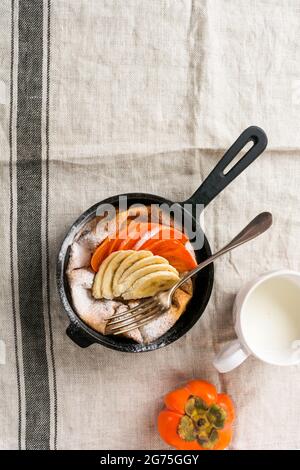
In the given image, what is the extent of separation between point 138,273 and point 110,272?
46 millimetres

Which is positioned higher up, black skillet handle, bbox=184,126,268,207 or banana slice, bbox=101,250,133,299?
black skillet handle, bbox=184,126,268,207

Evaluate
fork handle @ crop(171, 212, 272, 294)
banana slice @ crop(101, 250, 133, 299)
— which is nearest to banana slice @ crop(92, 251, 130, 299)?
banana slice @ crop(101, 250, 133, 299)

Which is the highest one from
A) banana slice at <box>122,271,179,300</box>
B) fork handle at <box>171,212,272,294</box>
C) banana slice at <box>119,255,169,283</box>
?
fork handle at <box>171,212,272,294</box>

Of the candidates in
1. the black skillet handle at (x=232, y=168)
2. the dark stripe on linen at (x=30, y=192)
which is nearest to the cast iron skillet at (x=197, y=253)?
the black skillet handle at (x=232, y=168)

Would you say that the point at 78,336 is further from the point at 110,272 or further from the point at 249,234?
the point at 249,234

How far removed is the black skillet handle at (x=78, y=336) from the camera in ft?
3.38

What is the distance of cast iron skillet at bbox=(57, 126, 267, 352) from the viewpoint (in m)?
1.03

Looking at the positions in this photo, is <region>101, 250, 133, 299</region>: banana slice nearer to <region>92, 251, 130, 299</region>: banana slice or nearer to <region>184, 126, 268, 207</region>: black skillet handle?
<region>92, 251, 130, 299</region>: banana slice

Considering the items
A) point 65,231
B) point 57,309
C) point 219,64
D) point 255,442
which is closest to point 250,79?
point 219,64

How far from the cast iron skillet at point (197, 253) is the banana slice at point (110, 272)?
62 mm

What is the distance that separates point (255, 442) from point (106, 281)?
0.43 m

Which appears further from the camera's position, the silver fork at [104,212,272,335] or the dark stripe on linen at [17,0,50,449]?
the dark stripe on linen at [17,0,50,449]

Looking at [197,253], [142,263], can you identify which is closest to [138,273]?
[142,263]

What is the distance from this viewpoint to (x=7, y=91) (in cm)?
112
